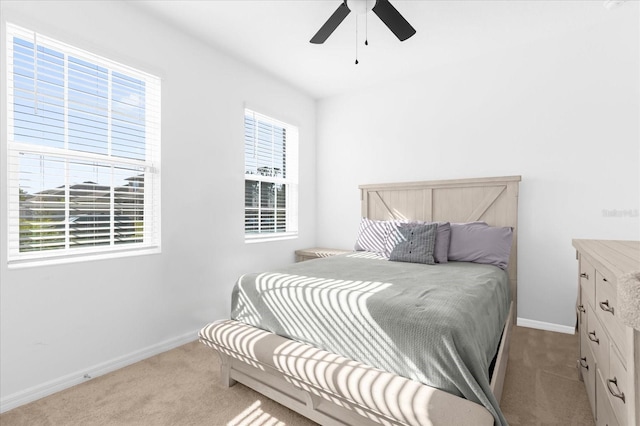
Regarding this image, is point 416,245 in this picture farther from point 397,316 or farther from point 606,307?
point 606,307

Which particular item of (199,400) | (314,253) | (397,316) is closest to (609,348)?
(397,316)

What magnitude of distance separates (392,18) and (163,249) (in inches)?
96.5

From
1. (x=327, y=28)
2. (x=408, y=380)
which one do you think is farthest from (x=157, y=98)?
(x=408, y=380)

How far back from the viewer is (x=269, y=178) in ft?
12.4

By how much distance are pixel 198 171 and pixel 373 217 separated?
2.09 metres

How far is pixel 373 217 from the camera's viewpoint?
3.92 metres

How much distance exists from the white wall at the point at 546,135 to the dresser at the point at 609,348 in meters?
1.20

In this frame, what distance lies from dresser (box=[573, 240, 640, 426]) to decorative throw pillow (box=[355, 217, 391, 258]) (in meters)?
1.66

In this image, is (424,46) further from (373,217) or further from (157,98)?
(157,98)

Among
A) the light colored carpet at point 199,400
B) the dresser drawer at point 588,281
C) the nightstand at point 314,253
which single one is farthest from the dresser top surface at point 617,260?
the nightstand at point 314,253

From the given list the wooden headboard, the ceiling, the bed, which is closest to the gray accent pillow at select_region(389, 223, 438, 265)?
the bed

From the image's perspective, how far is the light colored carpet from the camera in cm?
172

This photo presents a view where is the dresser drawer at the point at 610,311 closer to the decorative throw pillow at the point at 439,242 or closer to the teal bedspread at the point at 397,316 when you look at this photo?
the teal bedspread at the point at 397,316

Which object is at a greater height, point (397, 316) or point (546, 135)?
point (546, 135)
